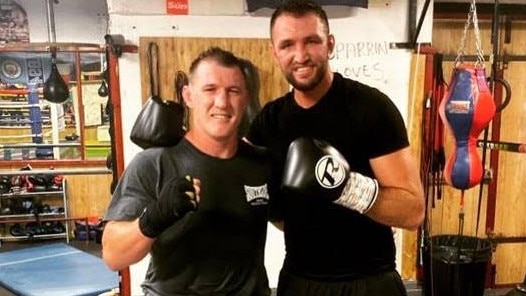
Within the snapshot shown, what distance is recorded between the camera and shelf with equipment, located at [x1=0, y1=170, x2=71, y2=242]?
6.61 meters

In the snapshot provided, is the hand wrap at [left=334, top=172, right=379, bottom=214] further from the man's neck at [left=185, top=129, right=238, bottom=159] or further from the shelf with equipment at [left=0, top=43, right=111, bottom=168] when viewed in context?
the shelf with equipment at [left=0, top=43, right=111, bottom=168]

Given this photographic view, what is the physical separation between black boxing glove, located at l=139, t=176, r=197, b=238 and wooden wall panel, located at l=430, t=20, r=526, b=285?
309 centimetres

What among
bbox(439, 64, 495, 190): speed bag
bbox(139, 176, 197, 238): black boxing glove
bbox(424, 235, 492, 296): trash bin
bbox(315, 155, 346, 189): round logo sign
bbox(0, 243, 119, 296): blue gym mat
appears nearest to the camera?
bbox(139, 176, 197, 238): black boxing glove

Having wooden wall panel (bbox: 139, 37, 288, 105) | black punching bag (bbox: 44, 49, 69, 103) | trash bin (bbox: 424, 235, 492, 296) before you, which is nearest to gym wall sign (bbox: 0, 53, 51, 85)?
black punching bag (bbox: 44, 49, 69, 103)

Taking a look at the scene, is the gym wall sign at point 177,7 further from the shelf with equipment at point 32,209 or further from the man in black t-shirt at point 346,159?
the shelf with equipment at point 32,209

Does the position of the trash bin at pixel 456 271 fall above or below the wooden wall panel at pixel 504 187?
below

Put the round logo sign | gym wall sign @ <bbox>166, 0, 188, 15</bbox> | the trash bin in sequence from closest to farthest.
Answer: the round logo sign < gym wall sign @ <bbox>166, 0, 188, 15</bbox> < the trash bin

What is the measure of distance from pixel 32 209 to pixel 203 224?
590cm

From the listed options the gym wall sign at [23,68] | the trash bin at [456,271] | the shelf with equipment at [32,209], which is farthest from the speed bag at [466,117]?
the gym wall sign at [23,68]

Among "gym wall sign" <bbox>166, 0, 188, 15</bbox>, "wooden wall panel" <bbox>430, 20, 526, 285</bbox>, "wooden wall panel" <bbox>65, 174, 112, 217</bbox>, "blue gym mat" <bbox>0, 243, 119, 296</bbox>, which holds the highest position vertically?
A: "gym wall sign" <bbox>166, 0, 188, 15</bbox>

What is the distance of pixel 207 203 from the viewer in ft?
5.00

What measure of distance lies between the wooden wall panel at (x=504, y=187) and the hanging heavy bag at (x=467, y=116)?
43.5 inches

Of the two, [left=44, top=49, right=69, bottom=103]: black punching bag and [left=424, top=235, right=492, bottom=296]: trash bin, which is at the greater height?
[left=44, top=49, right=69, bottom=103]: black punching bag

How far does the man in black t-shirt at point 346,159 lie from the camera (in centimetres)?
163
